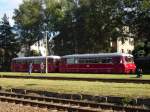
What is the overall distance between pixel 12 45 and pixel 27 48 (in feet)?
25.4

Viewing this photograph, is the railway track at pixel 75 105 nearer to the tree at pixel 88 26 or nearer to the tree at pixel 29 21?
the tree at pixel 88 26

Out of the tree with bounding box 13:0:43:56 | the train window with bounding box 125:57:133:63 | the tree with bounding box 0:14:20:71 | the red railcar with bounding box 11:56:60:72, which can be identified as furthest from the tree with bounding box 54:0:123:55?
the train window with bounding box 125:57:133:63

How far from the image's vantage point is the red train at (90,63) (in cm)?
5078

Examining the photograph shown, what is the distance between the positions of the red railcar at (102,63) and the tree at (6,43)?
30.8 meters

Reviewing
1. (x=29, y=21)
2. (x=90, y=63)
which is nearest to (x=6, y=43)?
(x=29, y=21)

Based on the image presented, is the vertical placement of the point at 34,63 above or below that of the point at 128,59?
below

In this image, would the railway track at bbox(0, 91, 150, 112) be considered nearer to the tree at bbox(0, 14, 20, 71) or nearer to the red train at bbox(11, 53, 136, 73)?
the red train at bbox(11, 53, 136, 73)

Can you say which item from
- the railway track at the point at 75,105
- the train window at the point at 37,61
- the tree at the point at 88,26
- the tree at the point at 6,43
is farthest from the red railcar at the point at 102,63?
the tree at the point at 6,43

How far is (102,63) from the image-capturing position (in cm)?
5231

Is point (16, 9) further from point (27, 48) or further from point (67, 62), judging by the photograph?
point (67, 62)

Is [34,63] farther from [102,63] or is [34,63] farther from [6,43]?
[6,43]

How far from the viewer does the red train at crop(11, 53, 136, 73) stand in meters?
50.8

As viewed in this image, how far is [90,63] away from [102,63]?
2279 millimetres

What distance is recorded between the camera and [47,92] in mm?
25656
